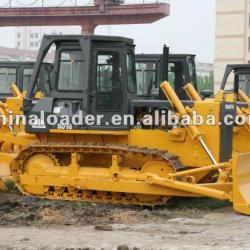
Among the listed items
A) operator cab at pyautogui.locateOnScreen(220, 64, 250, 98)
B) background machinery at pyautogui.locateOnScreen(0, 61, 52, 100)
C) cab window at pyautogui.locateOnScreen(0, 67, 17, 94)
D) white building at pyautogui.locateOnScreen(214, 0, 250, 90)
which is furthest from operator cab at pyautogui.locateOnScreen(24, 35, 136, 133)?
white building at pyautogui.locateOnScreen(214, 0, 250, 90)

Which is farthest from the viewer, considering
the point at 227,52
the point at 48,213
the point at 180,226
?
the point at 227,52

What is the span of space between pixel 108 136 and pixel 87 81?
1.05m

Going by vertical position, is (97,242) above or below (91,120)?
below

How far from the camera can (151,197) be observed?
1161cm

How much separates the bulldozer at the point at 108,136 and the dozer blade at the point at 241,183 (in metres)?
0.07

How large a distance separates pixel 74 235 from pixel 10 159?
12.5 ft

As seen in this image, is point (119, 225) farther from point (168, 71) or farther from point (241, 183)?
point (168, 71)

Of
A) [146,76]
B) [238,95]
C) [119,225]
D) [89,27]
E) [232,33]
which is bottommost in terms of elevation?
[119,225]

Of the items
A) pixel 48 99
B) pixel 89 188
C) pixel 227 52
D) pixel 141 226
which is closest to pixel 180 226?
pixel 141 226

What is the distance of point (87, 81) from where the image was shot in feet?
38.4

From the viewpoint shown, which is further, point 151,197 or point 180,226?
point 151,197

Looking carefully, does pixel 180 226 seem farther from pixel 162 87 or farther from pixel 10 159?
pixel 10 159

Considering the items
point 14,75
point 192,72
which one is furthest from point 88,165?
point 14,75

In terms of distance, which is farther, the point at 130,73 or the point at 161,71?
the point at 161,71
